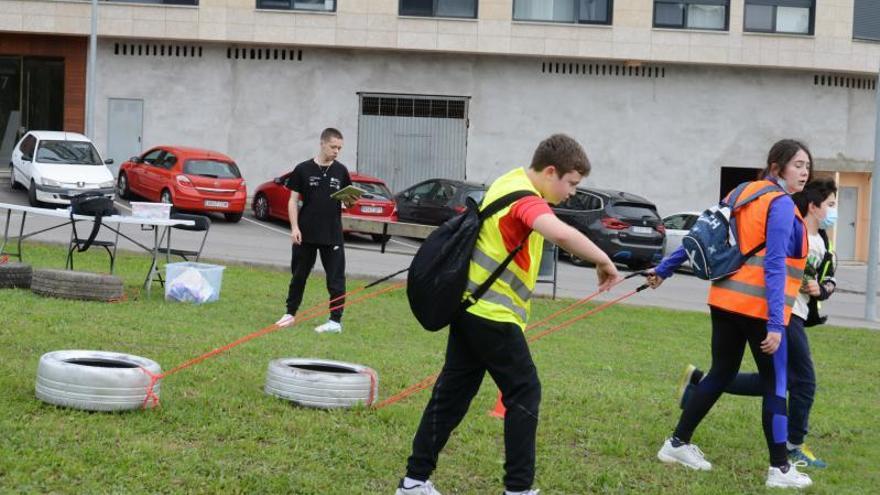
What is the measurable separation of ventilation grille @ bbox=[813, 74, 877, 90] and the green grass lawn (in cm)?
2617

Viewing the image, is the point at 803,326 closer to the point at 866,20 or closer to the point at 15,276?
the point at 15,276

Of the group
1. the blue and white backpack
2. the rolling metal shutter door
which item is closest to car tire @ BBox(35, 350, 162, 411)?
the blue and white backpack

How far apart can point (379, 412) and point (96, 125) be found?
29.5 metres

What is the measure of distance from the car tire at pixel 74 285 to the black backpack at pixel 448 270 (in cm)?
684

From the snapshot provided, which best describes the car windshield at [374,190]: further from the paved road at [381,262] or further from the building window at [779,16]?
the building window at [779,16]

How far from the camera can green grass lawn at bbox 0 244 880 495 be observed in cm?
583

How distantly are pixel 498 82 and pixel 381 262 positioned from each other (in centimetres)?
1483

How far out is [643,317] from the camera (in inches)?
629

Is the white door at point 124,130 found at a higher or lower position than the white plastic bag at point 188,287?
higher

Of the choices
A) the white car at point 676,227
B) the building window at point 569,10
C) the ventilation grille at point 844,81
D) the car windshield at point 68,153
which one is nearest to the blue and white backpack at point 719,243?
the white car at point 676,227

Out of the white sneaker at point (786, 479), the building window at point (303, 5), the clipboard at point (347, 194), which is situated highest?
the building window at point (303, 5)

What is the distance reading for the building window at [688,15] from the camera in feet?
114

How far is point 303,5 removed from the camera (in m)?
34.1

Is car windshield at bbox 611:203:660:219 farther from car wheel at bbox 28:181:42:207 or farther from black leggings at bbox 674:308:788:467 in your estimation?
black leggings at bbox 674:308:788:467
